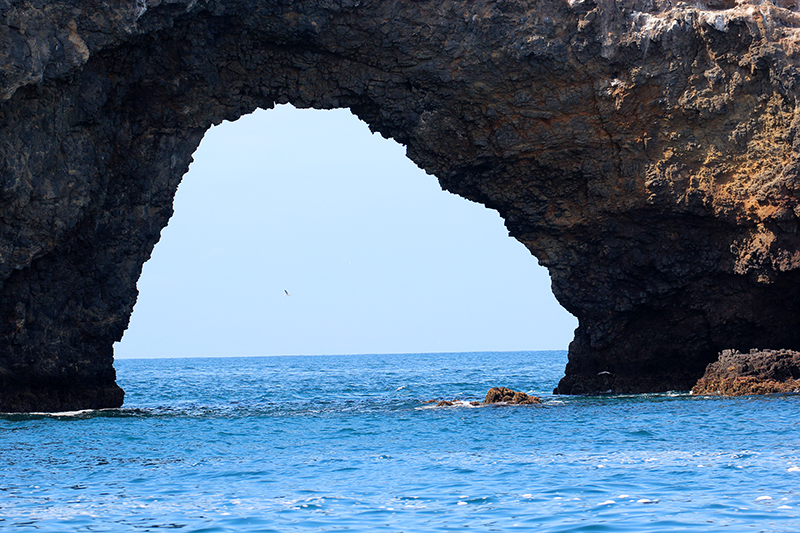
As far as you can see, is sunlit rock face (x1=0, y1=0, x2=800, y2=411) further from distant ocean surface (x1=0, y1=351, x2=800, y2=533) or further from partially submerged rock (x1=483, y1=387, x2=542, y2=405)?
partially submerged rock (x1=483, y1=387, x2=542, y2=405)

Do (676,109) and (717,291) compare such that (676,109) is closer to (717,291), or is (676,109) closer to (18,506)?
(717,291)

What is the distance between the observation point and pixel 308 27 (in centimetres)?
2380

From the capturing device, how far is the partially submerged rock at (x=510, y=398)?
85.4ft

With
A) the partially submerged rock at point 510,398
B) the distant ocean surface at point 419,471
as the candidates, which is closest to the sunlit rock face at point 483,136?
the distant ocean surface at point 419,471

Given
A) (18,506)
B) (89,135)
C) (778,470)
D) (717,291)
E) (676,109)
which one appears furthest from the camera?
(717,291)

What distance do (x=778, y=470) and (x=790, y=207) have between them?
555 inches

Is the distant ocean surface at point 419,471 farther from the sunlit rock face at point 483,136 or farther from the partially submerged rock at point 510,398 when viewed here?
the sunlit rock face at point 483,136

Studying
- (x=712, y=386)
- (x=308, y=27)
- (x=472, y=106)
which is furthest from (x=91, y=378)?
(x=712, y=386)

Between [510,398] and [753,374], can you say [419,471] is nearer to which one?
[510,398]

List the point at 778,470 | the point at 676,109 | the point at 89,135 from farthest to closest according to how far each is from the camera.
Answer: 1. the point at 676,109
2. the point at 89,135
3. the point at 778,470

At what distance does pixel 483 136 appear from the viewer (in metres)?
26.3

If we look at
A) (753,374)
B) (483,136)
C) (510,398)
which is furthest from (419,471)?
(753,374)

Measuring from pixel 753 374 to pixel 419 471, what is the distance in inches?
618

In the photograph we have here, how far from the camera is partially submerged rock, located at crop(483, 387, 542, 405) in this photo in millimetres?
26016
